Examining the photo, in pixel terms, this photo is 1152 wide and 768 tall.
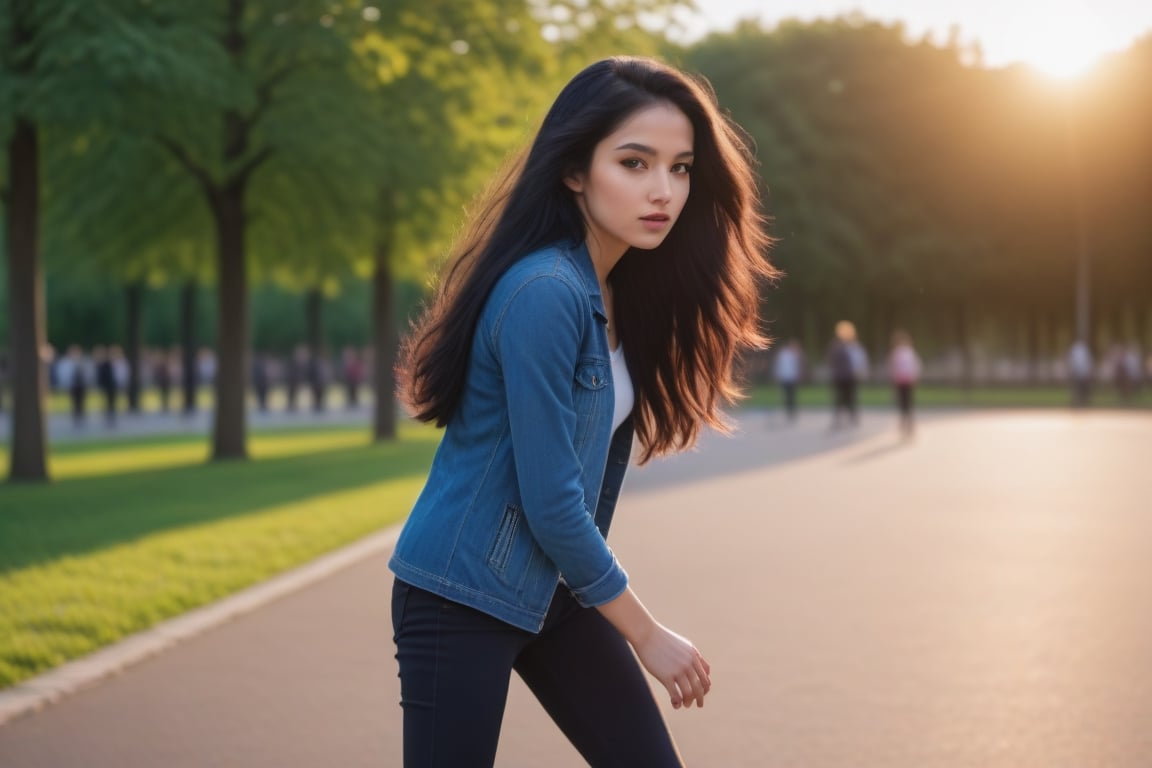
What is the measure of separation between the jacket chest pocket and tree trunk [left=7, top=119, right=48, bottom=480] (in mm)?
14664

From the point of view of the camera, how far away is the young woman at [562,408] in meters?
2.40

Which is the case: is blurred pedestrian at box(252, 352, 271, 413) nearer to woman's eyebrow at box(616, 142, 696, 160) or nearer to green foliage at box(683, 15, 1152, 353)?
green foliage at box(683, 15, 1152, 353)

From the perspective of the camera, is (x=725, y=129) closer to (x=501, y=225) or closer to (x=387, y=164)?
(x=501, y=225)

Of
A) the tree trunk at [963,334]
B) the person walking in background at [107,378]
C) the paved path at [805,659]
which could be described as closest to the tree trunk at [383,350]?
the person walking in background at [107,378]

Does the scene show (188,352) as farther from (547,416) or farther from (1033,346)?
(547,416)

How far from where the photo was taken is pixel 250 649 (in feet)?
22.4

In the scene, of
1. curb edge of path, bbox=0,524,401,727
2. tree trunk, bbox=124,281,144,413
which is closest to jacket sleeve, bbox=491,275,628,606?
curb edge of path, bbox=0,524,401,727

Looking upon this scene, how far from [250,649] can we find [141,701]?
107cm

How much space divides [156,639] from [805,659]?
2863 millimetres

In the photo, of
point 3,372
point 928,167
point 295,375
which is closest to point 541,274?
point 295,375

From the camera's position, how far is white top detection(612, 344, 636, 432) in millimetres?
2689

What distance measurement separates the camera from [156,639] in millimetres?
6910

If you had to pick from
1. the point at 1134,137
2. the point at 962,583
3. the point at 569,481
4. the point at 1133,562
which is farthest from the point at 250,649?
the point at 1134,137

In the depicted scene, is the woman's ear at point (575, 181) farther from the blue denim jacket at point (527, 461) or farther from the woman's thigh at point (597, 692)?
the woman's thigh at point (597, 692)
